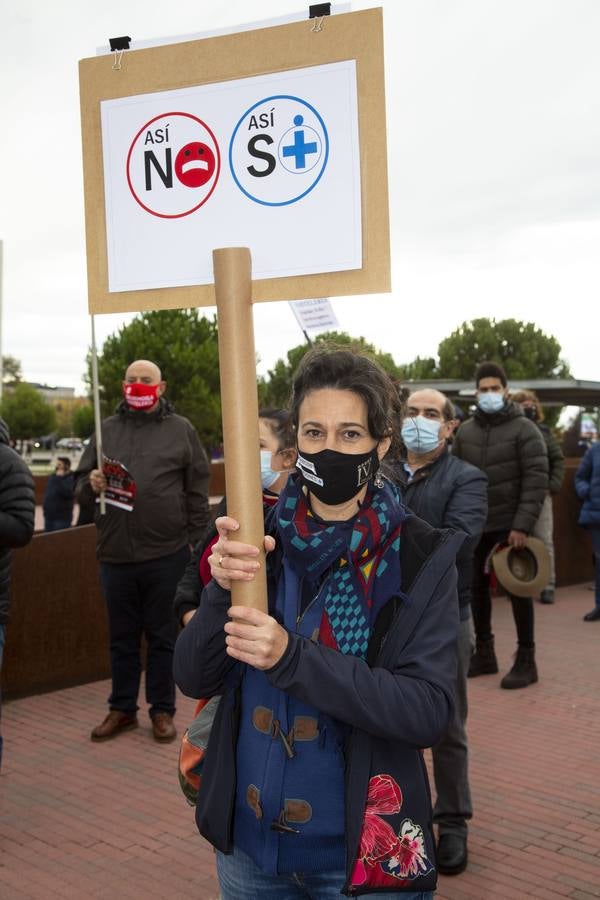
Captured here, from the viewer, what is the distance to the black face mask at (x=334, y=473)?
2.05m

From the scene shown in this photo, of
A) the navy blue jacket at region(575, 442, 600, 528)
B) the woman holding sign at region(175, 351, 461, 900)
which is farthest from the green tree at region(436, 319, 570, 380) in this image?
the woman holding sign at region(175, 351, 461, 900)

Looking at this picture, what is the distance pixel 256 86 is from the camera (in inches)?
77.5

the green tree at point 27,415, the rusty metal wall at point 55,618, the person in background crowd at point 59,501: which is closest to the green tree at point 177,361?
the green tree at point 27,415

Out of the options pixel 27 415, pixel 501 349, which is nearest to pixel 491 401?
pixel 501 349

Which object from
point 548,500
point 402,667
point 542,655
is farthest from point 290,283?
point 548,500

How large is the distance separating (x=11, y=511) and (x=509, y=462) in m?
3.82

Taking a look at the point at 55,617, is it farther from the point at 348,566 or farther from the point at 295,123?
the point at 295,123

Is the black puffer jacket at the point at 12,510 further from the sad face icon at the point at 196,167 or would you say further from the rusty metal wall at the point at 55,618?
the sad face icon at the point at 196,167

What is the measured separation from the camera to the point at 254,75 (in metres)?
1.97

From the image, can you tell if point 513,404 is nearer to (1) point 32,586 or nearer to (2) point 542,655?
(2) point 542,655

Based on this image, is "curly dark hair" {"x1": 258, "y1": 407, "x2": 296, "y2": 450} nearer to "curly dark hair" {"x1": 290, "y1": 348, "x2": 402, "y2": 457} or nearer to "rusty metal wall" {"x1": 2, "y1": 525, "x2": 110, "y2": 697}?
"curly dark hair" {"x1": 290, "y1": 348, "x2": 402, "y2": 457}

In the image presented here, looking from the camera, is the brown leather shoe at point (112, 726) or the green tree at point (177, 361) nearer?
the brown leather shoe at point (112, 726)

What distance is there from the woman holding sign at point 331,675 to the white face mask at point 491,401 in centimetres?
489

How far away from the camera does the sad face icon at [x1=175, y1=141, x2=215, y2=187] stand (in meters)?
2.00
